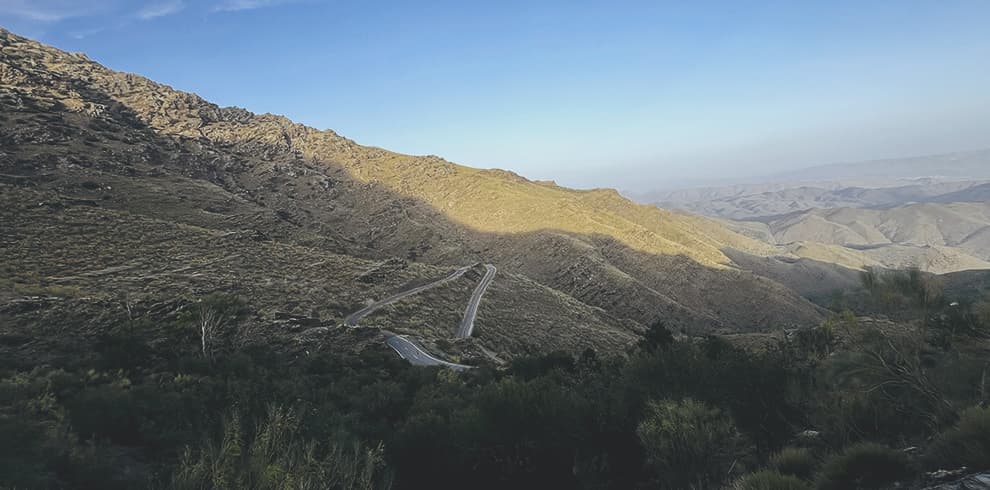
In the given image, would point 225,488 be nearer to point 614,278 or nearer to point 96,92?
point 614,278

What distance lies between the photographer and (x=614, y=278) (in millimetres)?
74438

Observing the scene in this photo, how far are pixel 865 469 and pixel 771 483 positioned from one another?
2.35m

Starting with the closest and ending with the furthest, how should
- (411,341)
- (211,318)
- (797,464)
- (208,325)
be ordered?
(797,464)
(208,325)
(211,318)
(411,341)

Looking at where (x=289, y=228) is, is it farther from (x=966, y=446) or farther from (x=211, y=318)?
(x=966, y=446)

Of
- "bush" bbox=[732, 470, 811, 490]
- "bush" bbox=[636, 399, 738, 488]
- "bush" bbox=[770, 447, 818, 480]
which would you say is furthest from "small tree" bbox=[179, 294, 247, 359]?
"bush" bbox=[770, 447, 818, 480]

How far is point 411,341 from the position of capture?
37.7m

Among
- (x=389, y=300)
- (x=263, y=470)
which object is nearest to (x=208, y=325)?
(x=389, y=300)

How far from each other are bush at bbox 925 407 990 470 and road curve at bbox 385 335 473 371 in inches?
1035

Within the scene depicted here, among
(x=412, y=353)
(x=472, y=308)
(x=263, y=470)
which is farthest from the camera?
(x=472, y=308)

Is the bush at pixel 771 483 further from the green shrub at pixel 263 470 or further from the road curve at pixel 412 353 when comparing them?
the road curve at pixel 412 353

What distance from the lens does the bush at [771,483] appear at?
707cm

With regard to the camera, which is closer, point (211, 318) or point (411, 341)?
point (211, 318)

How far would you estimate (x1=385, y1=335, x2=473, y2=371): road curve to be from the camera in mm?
32575

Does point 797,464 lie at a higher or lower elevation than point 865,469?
lower
